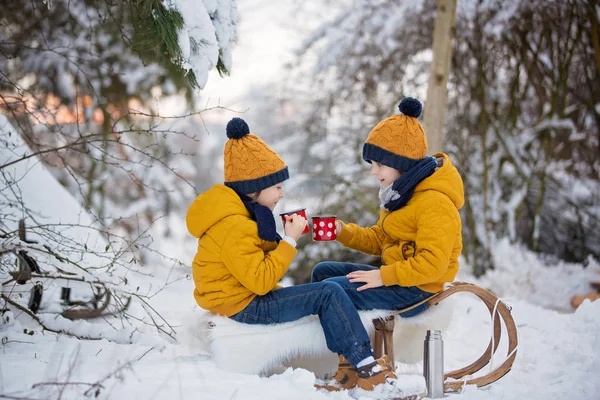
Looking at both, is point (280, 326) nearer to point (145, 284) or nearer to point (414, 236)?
point (414, 236)

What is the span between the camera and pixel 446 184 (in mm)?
3275

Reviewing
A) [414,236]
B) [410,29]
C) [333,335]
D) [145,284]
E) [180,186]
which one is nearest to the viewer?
[333,335]

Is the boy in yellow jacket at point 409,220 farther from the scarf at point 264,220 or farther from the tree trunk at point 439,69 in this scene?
the tree trunk at point 439,69

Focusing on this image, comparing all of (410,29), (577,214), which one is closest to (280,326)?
(410,29)

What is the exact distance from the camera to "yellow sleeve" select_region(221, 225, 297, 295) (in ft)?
9.90

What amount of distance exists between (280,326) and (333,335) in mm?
303

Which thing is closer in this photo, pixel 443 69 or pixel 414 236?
pixel 414 236

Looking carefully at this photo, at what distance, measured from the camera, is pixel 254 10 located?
10.9 metres

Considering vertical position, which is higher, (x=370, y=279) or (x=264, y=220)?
(x=264, y=220)

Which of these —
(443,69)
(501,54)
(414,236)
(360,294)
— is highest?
(501,54)

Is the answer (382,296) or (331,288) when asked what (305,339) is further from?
(382,296)

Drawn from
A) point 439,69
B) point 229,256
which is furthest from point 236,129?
point 439,69

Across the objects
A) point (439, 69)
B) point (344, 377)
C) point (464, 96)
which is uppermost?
point (464, 96)

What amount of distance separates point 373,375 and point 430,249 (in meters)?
0.71
